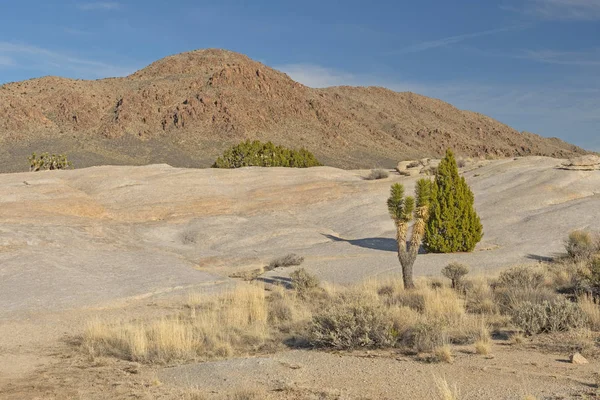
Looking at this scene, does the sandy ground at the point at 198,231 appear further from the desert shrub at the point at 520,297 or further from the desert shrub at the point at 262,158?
the desert shrub at the point at 262,158

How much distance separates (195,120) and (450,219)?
3320 inches

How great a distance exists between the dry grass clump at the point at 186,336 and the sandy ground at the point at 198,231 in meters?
1.10

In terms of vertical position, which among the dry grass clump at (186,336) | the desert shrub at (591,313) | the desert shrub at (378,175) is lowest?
the dry grass clump at (186,336)

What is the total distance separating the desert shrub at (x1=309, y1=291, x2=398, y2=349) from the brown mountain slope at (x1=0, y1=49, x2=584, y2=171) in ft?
241

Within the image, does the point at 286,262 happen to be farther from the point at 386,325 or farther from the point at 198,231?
the point at 386,325

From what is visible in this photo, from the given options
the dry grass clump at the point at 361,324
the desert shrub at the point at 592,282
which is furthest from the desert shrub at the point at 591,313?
the desert shrub at the point at 592,282

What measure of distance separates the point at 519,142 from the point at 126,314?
140 m

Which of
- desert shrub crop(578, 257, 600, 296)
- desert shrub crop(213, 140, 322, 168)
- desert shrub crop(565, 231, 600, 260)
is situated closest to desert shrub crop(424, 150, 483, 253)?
desert shrub crop(565, 231, 600, 260)

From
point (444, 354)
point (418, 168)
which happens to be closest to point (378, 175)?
point (418, 168)

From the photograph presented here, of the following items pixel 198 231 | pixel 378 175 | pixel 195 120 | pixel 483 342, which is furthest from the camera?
pixel 195 120

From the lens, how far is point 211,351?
10.3 m

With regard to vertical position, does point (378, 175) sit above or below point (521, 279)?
above

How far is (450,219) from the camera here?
20.9 meters

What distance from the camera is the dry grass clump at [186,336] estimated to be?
1016 cm
